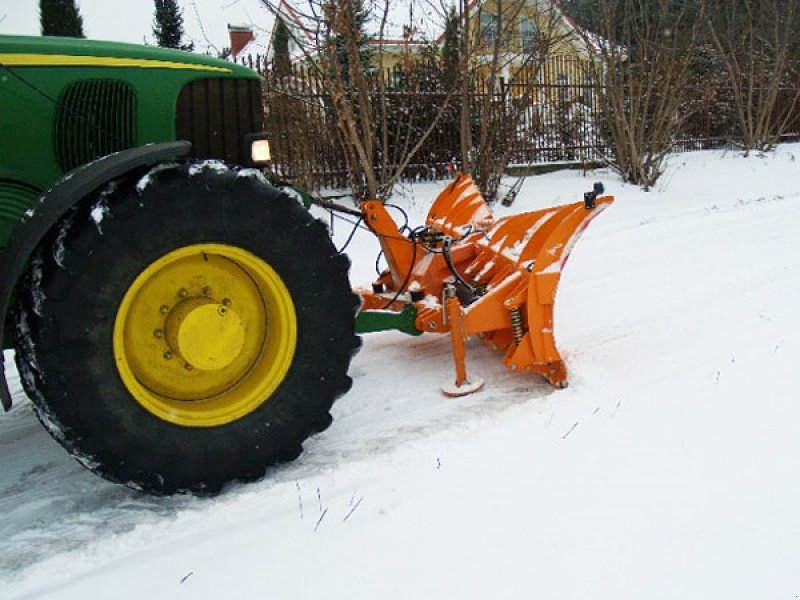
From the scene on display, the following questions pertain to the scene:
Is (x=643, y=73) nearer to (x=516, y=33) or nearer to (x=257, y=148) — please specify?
(x=516, y=33)

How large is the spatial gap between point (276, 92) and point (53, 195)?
781cm

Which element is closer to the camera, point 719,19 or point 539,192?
point 539,192

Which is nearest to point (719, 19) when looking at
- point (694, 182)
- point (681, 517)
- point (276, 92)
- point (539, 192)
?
point (694, 182)

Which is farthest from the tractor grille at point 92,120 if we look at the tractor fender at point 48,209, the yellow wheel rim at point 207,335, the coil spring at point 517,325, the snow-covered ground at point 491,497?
the coil spring at point 517,325

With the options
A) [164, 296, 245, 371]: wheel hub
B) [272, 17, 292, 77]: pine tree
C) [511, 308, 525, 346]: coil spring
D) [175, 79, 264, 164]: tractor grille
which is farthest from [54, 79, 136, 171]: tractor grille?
[272, 17, 292, 77]: pine tree

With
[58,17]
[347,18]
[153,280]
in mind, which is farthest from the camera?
[58,17]

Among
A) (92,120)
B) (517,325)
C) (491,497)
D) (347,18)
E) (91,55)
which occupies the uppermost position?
(347,18)

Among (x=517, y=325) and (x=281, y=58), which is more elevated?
(x=281, y=58)

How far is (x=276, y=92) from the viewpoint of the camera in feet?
31.7

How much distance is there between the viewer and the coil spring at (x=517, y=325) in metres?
3.50

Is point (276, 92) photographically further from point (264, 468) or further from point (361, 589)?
point (361, 589)

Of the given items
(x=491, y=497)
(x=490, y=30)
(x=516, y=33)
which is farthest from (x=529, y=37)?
(x=491, y=497)

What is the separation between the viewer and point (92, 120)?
8.93ft

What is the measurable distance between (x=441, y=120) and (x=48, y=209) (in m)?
10.0
